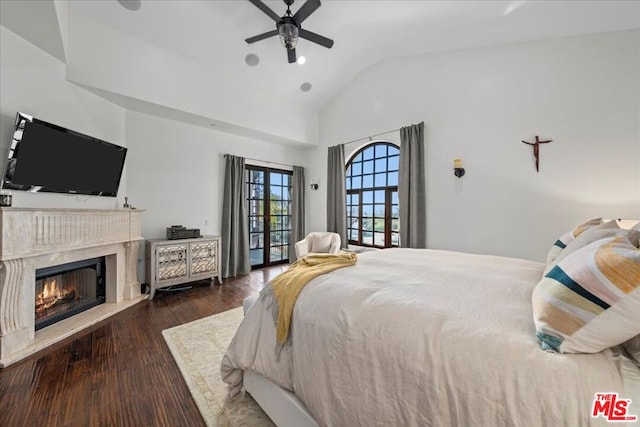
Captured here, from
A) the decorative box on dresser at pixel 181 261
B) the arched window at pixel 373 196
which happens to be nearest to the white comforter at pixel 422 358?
the decorative box on dresser at pixel 181 261

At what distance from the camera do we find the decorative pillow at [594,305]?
0.75m

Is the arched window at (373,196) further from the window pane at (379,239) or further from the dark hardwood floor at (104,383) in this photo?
the dark hardwood floor at (104,383)

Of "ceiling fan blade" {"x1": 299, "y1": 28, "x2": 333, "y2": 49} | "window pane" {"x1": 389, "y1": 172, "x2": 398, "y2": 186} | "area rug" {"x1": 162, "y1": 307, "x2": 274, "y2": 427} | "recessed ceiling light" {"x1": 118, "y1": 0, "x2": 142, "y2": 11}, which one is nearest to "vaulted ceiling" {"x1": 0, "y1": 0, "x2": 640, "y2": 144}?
"recessed ceiling light" {"x1": 118, "y1": 0, "x2": 142, "y2": 11}

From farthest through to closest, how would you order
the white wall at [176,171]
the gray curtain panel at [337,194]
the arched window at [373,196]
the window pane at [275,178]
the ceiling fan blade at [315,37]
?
the window pane at [275,178] → the gray curtain panel at [337,194] → the arched window at [373,196] → the white wall at [176,171] → the ceiling fan blade at [315,37]

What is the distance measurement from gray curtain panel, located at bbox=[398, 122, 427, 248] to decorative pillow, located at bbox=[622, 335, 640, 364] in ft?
10.7

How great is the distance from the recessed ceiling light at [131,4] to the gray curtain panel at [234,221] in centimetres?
226

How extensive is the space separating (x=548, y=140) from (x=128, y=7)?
522cm

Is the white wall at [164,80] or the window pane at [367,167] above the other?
the white wall at [164,80]

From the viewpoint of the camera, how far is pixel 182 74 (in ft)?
12.4

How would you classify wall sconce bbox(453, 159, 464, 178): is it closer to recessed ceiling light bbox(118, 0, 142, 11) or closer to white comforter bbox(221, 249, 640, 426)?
white comforter bbox(221, 249, 640, 426)

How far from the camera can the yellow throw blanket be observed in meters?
1.40

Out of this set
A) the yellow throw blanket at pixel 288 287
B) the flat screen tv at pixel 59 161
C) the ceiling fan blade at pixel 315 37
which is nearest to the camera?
the yellow throw blanket at pixel 288 287

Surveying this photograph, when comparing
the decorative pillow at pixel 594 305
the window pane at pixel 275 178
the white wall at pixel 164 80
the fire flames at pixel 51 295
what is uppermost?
A: the white wall at pixel 164 80

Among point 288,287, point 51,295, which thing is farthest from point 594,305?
point 51,295
